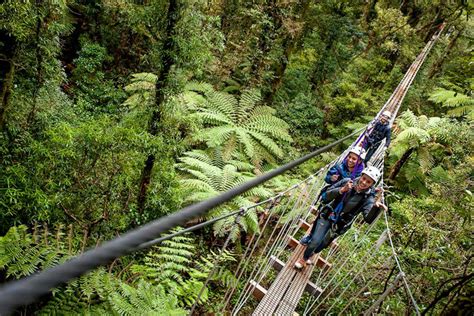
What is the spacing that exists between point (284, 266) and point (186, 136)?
348cm

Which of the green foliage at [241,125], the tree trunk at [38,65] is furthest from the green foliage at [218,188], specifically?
the tree trunk at [38,65]

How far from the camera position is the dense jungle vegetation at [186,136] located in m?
3.39

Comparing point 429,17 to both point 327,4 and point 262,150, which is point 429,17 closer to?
point 327,4

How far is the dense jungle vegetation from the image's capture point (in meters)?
3.39

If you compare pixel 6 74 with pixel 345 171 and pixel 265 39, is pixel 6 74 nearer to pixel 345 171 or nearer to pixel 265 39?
pixel 345 171

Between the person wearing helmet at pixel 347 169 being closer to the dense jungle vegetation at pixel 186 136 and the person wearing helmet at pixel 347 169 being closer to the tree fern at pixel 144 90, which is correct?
the dense jungle vegetation at pixel 186 136

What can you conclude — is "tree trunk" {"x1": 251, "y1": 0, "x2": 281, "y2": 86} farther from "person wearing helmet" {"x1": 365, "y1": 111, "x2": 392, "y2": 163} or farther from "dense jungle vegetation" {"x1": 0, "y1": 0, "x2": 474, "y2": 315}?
"person wearing helmet" {"x1": 365, "y1": 111, "x2": 392, "y2": 163}

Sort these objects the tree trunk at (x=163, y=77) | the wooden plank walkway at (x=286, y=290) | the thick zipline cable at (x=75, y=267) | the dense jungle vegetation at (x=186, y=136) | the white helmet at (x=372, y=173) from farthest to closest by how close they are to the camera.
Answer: the tree trunk at (x=163, y=77) → the dense jungle vegetation at (x=186, y=136) → the white helmet at (x=372, y=173) → the wooden plank walkway at (x=286, y=290) → the thick zipline cable at (x=75, y=267)

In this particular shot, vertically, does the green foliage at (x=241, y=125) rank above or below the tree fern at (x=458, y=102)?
below

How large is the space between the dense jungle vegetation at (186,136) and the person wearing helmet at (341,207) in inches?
29.7

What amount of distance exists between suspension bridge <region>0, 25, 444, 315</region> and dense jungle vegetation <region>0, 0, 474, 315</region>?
1.04 feet

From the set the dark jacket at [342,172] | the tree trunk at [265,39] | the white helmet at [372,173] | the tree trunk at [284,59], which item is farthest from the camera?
the tree trunk at [284,59]

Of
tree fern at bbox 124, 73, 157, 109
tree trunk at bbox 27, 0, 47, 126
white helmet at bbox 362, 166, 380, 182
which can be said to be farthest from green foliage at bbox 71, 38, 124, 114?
white helmet at bbox 362, 166, 380, 182

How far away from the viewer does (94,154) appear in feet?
14.1
